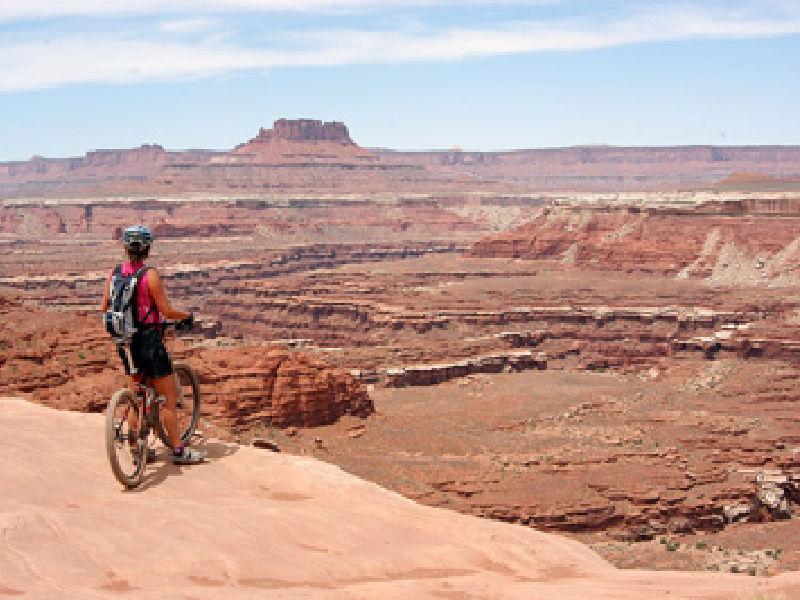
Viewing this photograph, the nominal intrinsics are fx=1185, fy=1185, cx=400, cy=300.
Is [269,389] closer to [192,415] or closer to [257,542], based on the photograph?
[192,415]

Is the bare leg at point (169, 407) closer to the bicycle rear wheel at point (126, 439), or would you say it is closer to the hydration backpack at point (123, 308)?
the bicycle rear wheel at point (126, 439)

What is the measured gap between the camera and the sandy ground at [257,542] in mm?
8828

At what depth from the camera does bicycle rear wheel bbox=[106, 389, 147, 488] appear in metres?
11.3

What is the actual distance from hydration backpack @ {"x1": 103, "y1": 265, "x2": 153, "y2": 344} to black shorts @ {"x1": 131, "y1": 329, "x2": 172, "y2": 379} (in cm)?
14

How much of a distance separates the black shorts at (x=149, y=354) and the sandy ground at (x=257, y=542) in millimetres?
1006

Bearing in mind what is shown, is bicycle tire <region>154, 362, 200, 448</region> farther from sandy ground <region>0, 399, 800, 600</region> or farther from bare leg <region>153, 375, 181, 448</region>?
sandy ground <region>0, 399, 800, 600</region>

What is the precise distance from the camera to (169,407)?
12.7 m

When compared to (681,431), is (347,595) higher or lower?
higher

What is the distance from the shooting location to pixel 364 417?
41219 millimetres

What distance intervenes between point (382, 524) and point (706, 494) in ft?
97.9

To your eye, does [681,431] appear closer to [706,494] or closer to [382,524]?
[706,494]

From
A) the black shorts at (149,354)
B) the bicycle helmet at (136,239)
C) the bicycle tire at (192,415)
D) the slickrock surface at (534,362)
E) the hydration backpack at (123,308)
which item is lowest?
the slickrock surface at (534,362)

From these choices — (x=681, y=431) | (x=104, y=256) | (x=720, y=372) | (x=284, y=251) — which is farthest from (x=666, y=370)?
(x=104, y=256)

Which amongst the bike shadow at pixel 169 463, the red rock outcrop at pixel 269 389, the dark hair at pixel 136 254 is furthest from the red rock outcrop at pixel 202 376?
the dark hair at pixel 136 254
